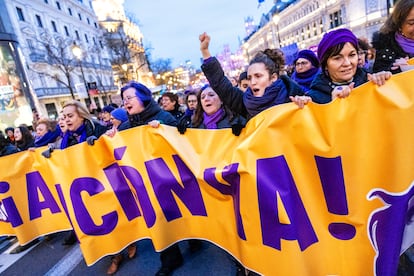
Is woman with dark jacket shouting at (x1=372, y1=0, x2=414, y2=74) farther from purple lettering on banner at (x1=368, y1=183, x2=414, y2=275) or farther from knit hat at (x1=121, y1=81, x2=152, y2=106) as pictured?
knit hat at (x1=121, y1=81, x2=152, y2=106)

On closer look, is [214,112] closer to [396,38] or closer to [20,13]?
[396,38]

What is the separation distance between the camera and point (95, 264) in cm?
316

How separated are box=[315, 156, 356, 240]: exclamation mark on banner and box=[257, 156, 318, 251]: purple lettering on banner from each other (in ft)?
0.58

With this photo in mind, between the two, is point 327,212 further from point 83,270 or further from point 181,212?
point 83,270

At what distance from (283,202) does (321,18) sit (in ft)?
178

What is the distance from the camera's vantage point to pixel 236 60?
85.4 meters

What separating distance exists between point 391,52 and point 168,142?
89.0 inches

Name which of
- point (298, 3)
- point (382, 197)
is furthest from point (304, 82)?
point (298, 3)

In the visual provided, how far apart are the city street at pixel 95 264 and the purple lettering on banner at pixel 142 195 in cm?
67

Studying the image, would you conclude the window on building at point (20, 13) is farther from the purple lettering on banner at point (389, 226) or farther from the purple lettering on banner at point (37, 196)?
the purple lettering on banner at point (389, 226)

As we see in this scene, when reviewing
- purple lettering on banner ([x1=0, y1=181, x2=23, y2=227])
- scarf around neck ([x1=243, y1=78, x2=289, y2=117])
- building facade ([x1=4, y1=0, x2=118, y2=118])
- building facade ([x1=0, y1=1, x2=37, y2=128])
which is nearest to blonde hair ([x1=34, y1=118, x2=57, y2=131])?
purple lettering on banner ([x1=0, y1=181, x2=23, y2=227])

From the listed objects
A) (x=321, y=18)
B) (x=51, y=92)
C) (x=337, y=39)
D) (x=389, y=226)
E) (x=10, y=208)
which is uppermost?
(x=321, y=18)

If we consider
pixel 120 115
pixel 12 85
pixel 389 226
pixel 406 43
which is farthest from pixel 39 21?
pixel 389 226

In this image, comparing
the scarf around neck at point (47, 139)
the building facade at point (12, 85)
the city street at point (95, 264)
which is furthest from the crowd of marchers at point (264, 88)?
the building facade at point (12, 85)
